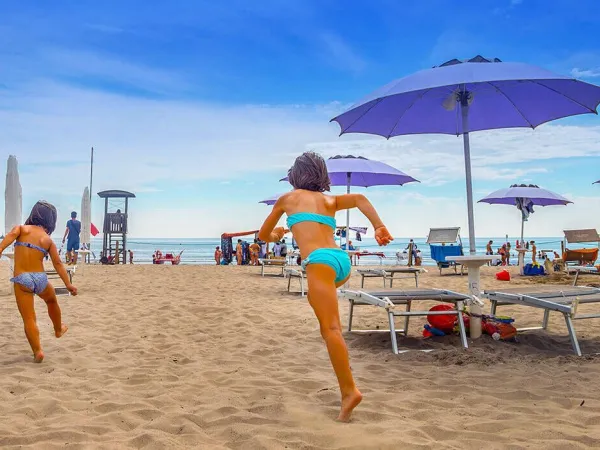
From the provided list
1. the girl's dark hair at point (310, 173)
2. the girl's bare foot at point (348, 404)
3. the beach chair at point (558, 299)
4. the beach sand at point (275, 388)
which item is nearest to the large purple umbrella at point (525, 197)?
the beach sand at point (275, 388)

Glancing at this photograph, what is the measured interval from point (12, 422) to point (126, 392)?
0.77 metres

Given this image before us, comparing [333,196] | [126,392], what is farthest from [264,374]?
[333,196]

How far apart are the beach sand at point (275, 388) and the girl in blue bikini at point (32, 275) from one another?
0.31m

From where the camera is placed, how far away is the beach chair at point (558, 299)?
448cm

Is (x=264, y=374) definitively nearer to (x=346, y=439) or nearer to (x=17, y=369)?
(x=346, y=439)

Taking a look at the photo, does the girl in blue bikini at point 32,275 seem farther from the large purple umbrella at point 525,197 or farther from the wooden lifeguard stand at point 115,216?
the wooden lifeguard stand at point 115,216

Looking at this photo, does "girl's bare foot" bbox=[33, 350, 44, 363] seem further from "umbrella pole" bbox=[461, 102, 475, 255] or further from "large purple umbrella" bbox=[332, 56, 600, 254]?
"umbrella pole" bbox=[461, 102, 475, 255]

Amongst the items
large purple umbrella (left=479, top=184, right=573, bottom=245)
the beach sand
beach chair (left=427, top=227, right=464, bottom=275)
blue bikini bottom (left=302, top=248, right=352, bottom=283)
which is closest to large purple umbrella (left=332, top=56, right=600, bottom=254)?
the beach sand

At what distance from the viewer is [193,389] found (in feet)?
12.0

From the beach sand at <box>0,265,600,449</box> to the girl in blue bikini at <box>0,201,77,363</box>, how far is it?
31 centimetres

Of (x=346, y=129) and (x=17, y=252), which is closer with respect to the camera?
(x=17, y=252)

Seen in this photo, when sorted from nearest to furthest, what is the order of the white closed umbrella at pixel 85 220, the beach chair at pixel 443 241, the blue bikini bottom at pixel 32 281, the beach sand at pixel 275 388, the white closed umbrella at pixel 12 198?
the beach sand at pixel 275 388
the blue bikini bottom at pixel 32 281
the white closed umbrella at pixel 12 198
the beach chair at pixel 443 241
the white closed umbrella at pixel 85 220

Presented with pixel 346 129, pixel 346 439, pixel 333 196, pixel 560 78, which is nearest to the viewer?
pixel 346 439

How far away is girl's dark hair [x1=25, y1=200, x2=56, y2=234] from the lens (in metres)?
4.68
